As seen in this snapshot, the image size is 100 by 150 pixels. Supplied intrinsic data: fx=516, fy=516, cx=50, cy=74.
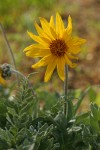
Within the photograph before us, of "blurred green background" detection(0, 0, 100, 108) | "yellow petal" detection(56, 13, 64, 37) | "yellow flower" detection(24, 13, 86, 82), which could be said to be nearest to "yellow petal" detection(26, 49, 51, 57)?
"yellow flower" detection(24, 13, 86, 82)

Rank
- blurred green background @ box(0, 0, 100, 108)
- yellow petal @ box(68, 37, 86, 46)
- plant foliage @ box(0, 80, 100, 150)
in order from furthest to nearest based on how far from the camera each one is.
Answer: blurred green background @ box(0, 0, 100, 108) < yellow petal @ box(68, 37, 86, 46) < plant foliage @ box(0, 80, 100, 150)

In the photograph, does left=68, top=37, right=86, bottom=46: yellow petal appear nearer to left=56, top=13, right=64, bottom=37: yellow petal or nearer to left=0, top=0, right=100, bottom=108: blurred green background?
left=56, top=13, right=64, bottom=37: yellow petal

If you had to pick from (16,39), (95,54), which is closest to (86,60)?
(95,54)

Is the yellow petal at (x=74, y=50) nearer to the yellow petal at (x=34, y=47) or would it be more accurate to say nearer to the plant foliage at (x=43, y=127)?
the yellow petal at (x=34, y=47)

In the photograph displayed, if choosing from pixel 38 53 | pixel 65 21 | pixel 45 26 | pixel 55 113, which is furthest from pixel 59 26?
pixel 65 21

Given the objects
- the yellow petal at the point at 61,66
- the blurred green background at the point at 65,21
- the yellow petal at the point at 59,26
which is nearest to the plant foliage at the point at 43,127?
the yellow petal at the point at 61,66

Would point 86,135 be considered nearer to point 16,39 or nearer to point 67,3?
point 16,39
